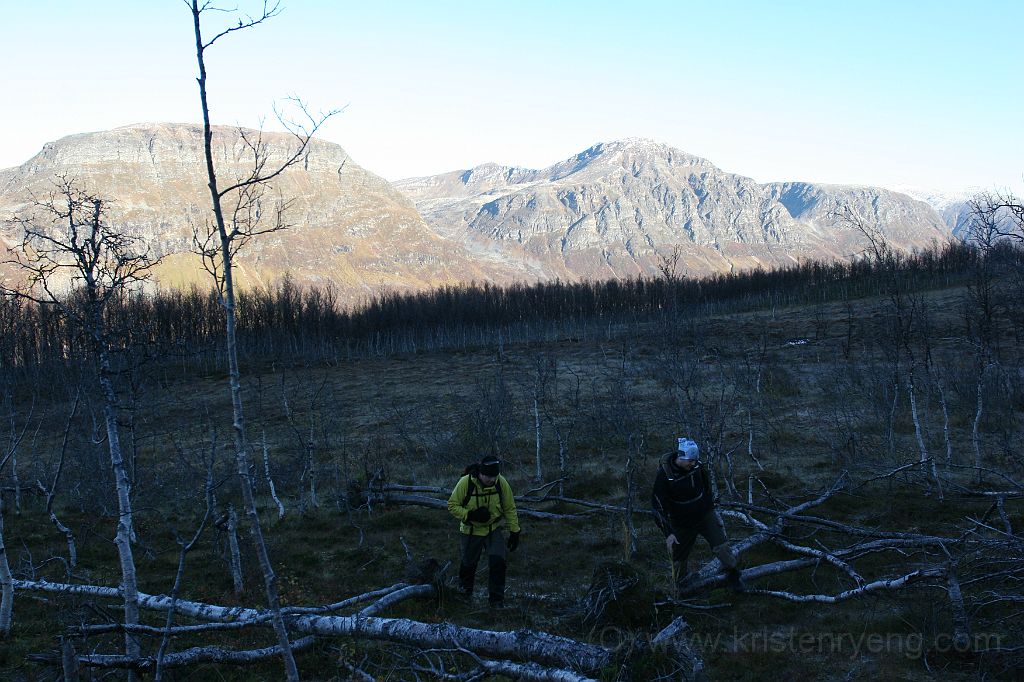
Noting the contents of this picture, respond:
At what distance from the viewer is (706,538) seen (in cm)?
827

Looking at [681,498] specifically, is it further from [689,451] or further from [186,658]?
[186,658]

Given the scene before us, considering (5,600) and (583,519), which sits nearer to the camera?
(5,600)

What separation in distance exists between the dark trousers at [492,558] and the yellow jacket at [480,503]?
0.39ft

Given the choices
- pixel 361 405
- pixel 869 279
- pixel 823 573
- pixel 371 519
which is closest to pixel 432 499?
pixel 371 519

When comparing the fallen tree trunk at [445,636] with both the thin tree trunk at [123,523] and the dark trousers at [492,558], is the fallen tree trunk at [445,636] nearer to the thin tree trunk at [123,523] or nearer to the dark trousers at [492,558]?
the thin tree trunk at [123,523]

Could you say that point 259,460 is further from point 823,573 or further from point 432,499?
point 823,573

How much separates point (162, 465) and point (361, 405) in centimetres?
1434

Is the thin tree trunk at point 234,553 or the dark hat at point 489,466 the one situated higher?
the dark hat at point 489,466

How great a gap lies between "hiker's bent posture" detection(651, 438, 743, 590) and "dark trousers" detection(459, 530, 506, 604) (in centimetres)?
210

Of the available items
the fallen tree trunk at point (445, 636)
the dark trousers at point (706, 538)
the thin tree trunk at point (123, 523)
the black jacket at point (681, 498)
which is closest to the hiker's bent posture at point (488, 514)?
the fallen tree trunk at point (445, 636)

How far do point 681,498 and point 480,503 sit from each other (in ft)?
8.61

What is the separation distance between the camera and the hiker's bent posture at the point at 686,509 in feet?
26.9

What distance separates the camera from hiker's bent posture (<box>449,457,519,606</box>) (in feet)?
28.2

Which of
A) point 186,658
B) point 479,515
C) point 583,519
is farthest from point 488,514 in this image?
point 583,519
